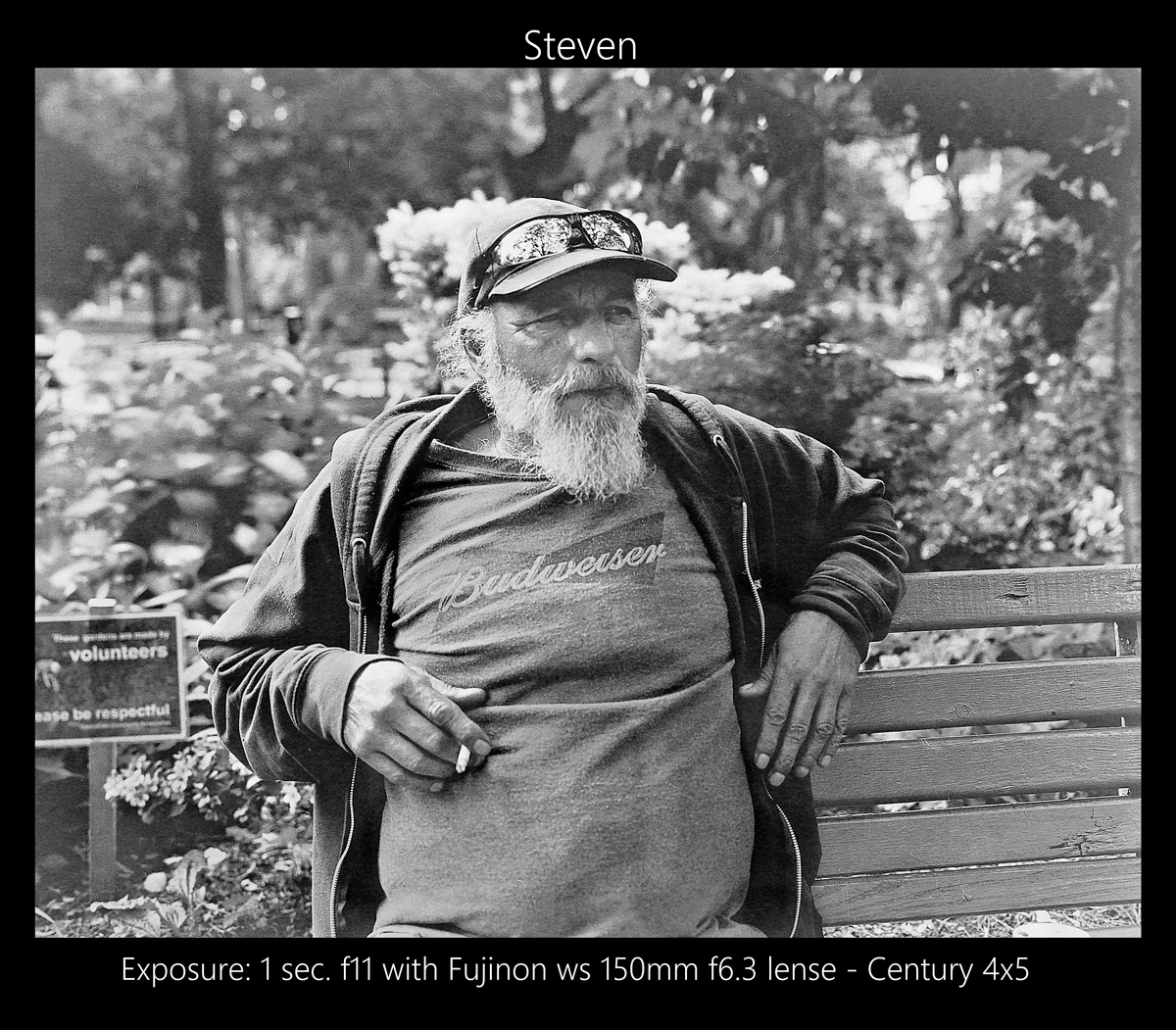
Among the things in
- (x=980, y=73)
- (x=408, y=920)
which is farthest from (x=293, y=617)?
(x=980, y=73)

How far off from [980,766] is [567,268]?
1.57 metres

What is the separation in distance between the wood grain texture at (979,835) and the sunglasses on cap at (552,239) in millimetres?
1459

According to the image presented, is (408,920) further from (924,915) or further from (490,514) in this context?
(924,915)

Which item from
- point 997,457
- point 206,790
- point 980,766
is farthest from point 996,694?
point 206,790

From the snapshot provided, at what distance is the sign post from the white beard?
1.00m

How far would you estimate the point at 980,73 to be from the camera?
2861 millimetres

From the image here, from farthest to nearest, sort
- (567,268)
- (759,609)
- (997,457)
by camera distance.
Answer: (997,457), (759,609), (567,268)

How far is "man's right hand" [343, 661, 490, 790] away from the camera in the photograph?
240cm

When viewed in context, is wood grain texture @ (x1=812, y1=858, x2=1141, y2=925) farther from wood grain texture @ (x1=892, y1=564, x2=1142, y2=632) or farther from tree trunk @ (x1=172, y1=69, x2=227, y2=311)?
tree trunk @ (x1=172, y1=69, x2=227, y2=311)

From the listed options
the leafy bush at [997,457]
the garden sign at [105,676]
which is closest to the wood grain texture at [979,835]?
the leafy bush at [997,457]

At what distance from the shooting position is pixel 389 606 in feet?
8.25

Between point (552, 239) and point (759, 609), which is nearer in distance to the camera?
point (552, 239)

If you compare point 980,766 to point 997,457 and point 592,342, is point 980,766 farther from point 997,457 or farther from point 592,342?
point 592,342

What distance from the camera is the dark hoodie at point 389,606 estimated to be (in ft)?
8.25
